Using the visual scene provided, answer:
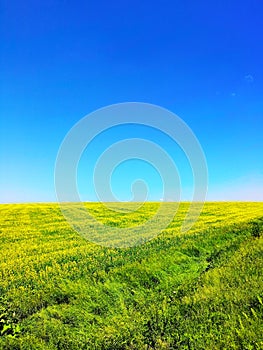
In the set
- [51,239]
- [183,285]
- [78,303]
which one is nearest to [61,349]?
[78,303]

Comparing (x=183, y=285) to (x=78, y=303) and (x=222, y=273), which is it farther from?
(x=78, y=303)

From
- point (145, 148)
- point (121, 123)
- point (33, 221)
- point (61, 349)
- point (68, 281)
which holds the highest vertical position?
Answer: point (121, 123)

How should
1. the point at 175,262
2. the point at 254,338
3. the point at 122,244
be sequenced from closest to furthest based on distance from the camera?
the point at 254,338 < the point at 175,262 < the point at 122,244

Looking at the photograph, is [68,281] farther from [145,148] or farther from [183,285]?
[145,148]

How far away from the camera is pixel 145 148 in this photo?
19172 mm

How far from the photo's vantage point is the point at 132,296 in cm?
882

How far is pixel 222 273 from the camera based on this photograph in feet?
31.5

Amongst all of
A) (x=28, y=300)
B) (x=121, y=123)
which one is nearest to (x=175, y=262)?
(x=28, y=300)

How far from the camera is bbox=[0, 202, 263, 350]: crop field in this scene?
21.1ft

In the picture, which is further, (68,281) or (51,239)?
(51,239)

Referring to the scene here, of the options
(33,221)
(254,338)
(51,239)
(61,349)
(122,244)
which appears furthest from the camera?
(33,221)

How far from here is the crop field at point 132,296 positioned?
6.43 metres

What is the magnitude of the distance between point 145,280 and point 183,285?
119 cm

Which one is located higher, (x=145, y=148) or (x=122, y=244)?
(x=145, y=148)
